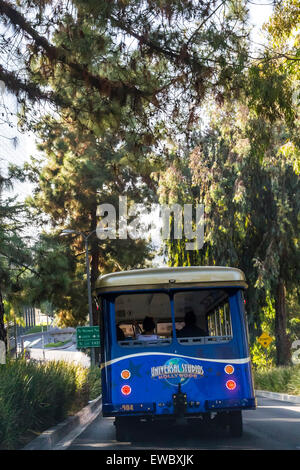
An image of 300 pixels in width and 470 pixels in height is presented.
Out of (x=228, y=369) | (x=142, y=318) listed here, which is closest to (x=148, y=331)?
(x=142, y=318)

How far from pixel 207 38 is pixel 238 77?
33.3 inches

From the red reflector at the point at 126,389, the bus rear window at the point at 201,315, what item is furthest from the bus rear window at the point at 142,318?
the red reflector at the point at 126,389

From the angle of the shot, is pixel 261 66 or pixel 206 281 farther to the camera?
pixel 206 281

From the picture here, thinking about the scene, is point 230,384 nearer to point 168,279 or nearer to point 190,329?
point 190,329

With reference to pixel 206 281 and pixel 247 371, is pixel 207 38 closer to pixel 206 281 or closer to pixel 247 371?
pixel 206 281

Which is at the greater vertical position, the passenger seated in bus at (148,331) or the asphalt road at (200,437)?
the passenger seated in bus at (148,331)

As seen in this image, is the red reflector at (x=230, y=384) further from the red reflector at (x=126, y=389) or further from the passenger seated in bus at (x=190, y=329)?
the red reflector at (x=126, y=389)

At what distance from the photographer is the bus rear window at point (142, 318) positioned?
1295 centimetres

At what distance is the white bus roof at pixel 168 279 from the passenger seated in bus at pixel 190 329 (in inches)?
24.3

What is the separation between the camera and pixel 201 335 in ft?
42.8
